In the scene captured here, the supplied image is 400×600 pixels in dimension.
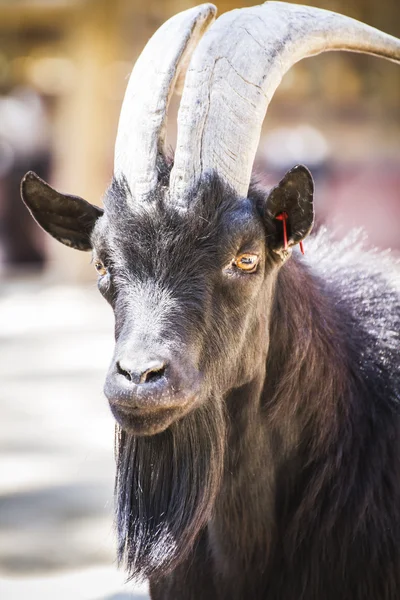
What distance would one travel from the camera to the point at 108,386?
3.18m

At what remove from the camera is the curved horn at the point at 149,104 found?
3.59m

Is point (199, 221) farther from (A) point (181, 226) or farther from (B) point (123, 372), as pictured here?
(B) point (123, 372)

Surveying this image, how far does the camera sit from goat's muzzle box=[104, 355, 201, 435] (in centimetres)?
309

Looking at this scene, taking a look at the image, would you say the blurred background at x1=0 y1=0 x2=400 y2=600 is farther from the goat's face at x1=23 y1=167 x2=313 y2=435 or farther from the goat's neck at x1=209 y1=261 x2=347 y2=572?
the goat's face at x1=23 y1=167 x2=313 y2=435

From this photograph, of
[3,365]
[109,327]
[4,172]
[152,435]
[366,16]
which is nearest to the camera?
[152,435]

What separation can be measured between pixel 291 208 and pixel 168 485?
1.04 meters

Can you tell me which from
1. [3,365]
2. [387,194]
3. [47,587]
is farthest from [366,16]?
[47,587]

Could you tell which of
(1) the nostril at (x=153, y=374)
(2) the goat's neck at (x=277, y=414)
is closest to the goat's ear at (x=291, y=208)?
(2) the goat's neck at (x=277, y=414)

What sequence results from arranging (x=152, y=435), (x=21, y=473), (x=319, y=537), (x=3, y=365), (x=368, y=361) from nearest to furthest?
1. (x=152, y=435)
2. (x=319, y=537)
3. (x=368, y=361)
4. (x=21, y=473)
5. (x=3, y=365)

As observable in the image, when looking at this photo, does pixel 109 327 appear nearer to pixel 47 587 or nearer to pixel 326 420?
pixel 47 587

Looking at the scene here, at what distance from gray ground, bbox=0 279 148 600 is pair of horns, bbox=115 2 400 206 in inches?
38.9

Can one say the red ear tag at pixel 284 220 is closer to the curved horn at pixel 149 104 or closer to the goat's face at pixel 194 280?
the goat's face at pixel 194 280

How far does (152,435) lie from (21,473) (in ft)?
11.9

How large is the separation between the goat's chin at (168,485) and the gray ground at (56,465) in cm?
44
